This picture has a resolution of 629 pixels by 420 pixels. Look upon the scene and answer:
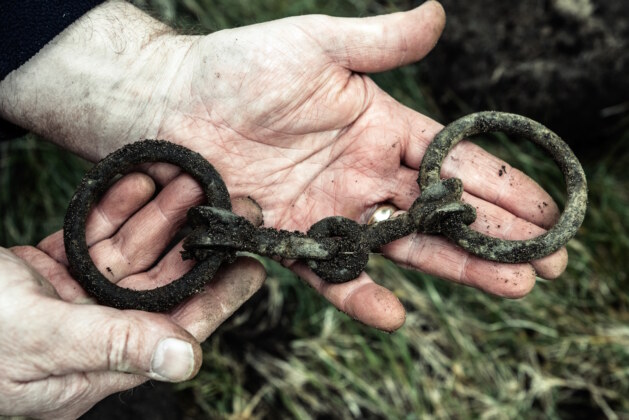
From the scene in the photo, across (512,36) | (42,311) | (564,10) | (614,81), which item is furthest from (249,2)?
(42,311)

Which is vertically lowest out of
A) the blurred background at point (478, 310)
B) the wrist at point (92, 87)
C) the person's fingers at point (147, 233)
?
the blurred background at point (478, 310)

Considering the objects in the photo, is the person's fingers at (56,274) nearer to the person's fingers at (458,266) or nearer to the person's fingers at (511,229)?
the person's fingers at (458,266)

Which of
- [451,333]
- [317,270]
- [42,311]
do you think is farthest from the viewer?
[451,333]

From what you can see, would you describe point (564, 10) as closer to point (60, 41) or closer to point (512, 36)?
point (512, 36)

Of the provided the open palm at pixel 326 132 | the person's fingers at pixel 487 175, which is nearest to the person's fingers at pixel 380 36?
the open palm at pixel 326 132

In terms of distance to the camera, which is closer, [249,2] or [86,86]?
[86,86]

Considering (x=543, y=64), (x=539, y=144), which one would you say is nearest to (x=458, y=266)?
(x=539, y=144)

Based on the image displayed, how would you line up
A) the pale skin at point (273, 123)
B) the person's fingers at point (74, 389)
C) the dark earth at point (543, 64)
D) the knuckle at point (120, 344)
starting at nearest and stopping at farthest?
the knuckle at point (120, 344) → the person's fingers at point (74, 389) → the pale skin at point (273, 123) → the dark earth at point (543, 64)
